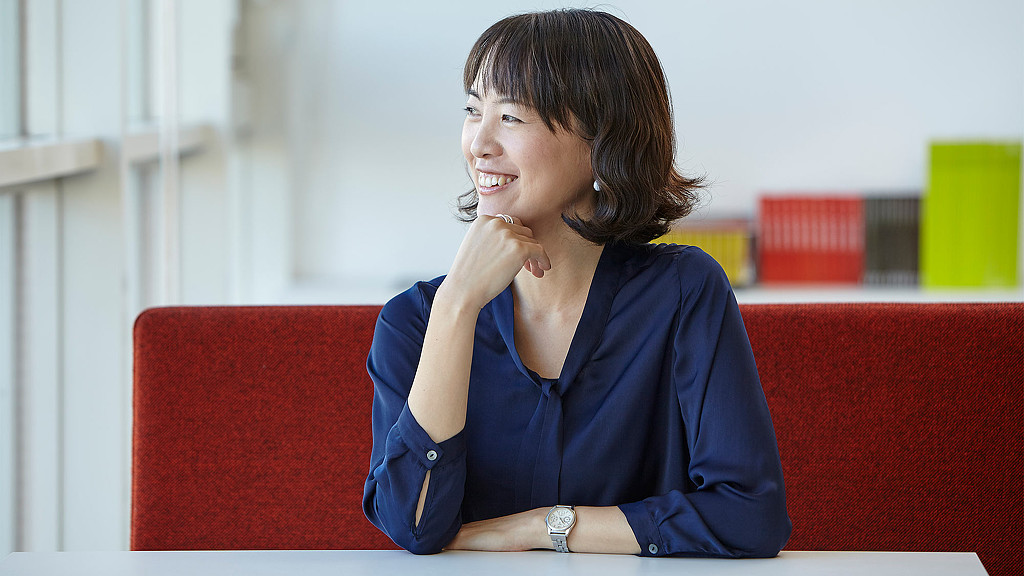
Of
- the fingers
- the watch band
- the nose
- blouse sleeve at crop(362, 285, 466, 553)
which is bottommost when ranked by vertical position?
the watch band

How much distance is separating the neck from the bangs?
0.55ft

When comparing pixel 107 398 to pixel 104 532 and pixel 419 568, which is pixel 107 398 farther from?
pixel 419 568

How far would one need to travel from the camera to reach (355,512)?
1.67 metres

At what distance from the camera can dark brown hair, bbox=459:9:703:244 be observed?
131 cm

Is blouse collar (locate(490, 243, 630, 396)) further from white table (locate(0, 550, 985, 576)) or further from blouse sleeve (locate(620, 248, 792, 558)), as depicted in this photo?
white table (locate(0, 550, 985, 576))

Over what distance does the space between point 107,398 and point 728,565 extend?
1.54 metres

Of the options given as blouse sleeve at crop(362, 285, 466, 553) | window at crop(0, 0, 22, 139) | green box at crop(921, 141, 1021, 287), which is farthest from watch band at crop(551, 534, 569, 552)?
green box at crop(921, 141, 1021, 287)

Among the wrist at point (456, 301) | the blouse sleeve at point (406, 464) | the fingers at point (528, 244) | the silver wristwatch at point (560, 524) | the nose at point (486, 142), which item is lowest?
the silver wristwatch at point (560, 524)

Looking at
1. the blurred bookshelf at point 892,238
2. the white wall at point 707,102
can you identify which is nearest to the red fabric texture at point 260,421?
the white wall at point 707,102

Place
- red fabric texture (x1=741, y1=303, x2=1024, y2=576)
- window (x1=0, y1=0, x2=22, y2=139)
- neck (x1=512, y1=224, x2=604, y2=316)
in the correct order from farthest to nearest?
1. window (x1=0, y1=0, x2=22, y2=139)
2. red fabric texture (x1=741, y1=303, x2=1024, y2=576)
3. neck (x1=512, y1=224, x2=604, y2=316)

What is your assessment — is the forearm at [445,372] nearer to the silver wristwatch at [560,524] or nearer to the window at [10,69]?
the silver wristwatch at [560,524]

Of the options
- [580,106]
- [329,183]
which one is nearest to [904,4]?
[329,183]

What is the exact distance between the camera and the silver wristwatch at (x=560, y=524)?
121cm

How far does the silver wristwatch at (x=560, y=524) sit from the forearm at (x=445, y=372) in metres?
0.15
